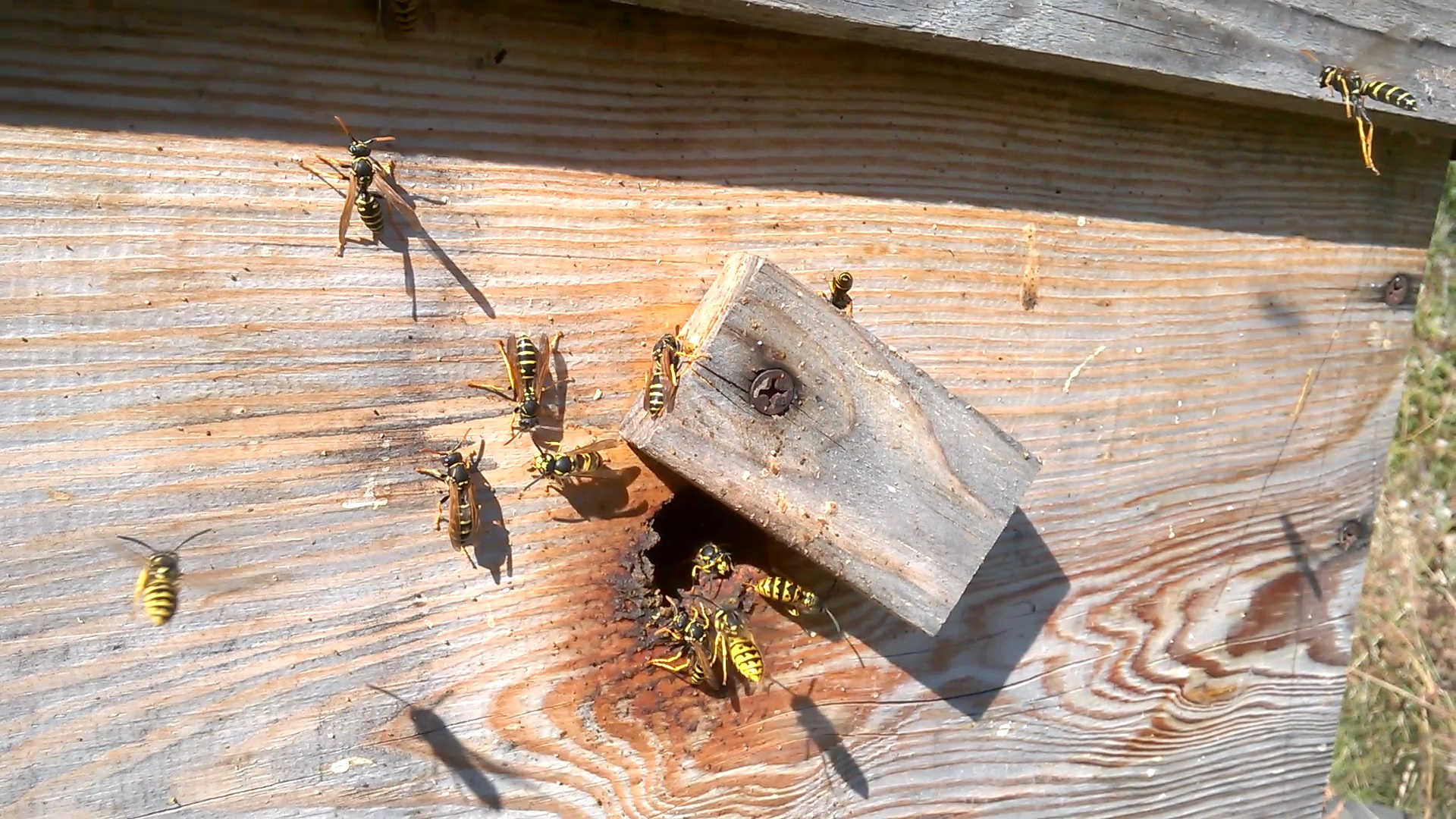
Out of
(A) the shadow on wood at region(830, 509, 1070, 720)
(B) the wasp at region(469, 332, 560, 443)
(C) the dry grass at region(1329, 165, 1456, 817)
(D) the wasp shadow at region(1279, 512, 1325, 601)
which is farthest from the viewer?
(C) the dry grass at region(1329, 165, 1456, 817)

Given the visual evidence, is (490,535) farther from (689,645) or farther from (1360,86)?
(1360,86)

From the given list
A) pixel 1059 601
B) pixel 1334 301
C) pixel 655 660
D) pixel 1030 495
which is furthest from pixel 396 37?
pixel 1334 301

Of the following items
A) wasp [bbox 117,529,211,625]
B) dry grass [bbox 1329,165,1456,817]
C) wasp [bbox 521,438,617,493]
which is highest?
wasp [bbox 521,438,617,493]

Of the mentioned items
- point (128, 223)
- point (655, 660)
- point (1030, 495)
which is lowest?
point (655, 660)

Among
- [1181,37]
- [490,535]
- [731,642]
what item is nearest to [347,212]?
[490,535]

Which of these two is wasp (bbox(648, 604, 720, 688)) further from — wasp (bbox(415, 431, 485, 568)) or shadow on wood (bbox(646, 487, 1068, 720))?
wasp (bbox(415, 431, 485, 568))

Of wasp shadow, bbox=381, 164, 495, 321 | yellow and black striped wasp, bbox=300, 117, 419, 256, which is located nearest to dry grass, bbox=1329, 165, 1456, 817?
wasp shadow, bbox=381, 164, 495, 321

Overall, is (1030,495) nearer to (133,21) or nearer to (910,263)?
(910,263)
